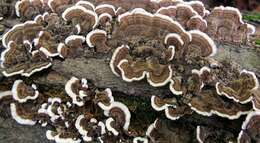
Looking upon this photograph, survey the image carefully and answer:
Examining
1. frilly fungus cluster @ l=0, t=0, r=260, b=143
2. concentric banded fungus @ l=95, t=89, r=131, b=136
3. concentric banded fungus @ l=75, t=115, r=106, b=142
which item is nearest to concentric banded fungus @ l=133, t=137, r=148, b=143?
frilly fungus cluster @ l=0, t=0, r=260, b=143

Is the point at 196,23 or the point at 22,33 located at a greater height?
the point at 196,23

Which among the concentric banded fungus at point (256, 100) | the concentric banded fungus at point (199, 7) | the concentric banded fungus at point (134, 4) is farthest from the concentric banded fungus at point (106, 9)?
the concentric banded fungus at point (256, 100)

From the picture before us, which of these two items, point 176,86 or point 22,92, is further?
point 22,92

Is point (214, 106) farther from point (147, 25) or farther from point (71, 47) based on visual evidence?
point (71, 47)

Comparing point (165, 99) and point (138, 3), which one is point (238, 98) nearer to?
point (165, 99)

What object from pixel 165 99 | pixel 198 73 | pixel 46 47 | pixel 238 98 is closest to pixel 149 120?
pixel 165 99

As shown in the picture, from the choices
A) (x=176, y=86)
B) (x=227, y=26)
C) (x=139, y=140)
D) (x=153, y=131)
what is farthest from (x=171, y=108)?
(x=227, y=26)
